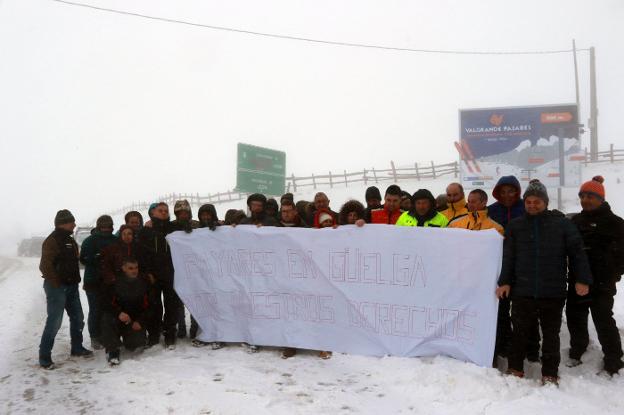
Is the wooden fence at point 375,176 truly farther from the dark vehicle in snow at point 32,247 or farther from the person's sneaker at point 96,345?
the person's sneaker at point 96,345

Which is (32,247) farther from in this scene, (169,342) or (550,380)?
(550,380)

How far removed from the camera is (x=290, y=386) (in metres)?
4.18

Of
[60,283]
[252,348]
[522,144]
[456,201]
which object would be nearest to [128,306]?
[60,283]

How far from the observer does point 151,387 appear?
4.24 metres

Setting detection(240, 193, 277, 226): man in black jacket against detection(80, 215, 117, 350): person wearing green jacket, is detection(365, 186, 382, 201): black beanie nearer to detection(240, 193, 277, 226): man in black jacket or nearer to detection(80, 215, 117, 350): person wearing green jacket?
detection(240, 193, 277, 226): man in black jacket

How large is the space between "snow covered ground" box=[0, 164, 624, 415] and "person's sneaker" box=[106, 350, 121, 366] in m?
0.07

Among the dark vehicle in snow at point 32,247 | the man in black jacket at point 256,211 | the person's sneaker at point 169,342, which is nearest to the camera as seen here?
the person's sneaker at point 169,342

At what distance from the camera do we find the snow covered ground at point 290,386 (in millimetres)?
3678

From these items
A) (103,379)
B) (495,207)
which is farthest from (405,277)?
(103,379)

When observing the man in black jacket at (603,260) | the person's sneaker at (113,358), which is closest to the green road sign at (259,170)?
the person's sneaker at (113,358)

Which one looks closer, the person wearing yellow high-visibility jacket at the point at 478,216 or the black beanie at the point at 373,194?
the person wearing yellow high-visibility jacket at the point at 478,216

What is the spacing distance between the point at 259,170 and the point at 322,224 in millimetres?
11006

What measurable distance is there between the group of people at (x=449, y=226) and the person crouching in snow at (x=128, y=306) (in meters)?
0.01

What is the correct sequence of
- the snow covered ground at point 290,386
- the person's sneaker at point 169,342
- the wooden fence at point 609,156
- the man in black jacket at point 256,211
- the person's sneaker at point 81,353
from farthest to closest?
the wooden fence at point 609,156, the man in black jacket at point 256,211, the person's sneaker at point 169,342, the person's sneaker at point 81,353, the snow covered ground at point 290,386
